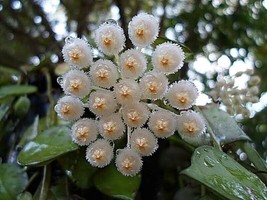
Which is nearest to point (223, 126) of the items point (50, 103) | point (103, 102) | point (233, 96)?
point (233, 96)

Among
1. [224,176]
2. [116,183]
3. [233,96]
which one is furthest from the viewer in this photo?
[233,96]

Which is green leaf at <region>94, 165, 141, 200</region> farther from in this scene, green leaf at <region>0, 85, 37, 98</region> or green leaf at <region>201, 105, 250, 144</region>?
green leaf at <region>0, 85, 37, 98</region>

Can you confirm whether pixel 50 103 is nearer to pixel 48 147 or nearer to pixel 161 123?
pixel 48 147

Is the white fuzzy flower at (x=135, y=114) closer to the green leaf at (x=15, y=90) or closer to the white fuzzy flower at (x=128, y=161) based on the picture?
the white fuzzy flower at (x=128, y=161)

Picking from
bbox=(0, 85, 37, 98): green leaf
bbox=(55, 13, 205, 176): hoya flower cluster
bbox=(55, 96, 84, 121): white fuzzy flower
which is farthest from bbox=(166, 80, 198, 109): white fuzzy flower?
bbox=(0, 85, 37, 98): green leaf

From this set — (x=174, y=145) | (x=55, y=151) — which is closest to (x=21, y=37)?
(x=174, y=145)

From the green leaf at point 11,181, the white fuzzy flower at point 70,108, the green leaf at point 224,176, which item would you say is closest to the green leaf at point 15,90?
the green leaf at point 11,181

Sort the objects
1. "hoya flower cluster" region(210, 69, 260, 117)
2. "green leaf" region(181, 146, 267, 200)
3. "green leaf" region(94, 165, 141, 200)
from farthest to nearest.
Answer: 1. "hoya flower cluster" region(210, 69, 260, 117)
2. "green leaf" region(94, 165, 141, 200)
3. "green leaf" region(181, 146, 267, 200)
